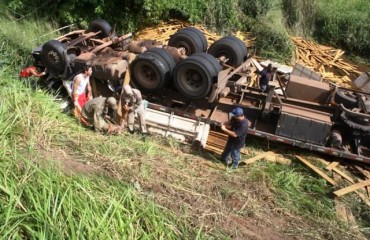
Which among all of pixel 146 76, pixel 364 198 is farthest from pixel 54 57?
pixel 364 198

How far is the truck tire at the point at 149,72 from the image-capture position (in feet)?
25.0

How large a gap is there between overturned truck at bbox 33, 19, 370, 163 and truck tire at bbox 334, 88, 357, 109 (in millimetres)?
19

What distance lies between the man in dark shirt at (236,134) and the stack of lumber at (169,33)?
6.17 metres

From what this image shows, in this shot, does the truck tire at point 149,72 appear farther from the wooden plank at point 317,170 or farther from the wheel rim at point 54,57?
the wooden plank at point 317,170

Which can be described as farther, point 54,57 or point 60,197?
point 54,57

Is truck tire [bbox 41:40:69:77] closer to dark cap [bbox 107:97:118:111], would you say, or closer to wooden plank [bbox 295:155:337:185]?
dark cap [bbox 107:97:118:111]

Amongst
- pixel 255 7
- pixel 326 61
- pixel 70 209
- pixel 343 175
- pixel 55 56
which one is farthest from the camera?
pixel 255 7

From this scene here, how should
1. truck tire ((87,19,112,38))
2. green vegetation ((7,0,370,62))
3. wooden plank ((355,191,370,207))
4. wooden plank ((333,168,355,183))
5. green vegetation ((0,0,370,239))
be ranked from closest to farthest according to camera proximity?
green vegetation ((0,0,370,239)) → wooden plank ((355,191,370,207)) → wooden plank ((333,168,355,183)) → truck tire ((87,19,112,38)) → green vegetation ((7,0,370,62))

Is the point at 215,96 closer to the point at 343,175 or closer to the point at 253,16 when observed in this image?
the point at 343,175

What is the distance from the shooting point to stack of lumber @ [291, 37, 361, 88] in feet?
37.6

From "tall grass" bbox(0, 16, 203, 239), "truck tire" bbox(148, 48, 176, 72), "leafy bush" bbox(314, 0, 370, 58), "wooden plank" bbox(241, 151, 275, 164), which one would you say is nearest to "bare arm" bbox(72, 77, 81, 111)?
"tall grass" bbox(0, 16, 203, 239)

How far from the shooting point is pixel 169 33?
12664 mm

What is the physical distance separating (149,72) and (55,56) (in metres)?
2.15

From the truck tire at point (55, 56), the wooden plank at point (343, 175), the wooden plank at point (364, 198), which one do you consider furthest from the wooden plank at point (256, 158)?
the truck tire at point (55, 56)
